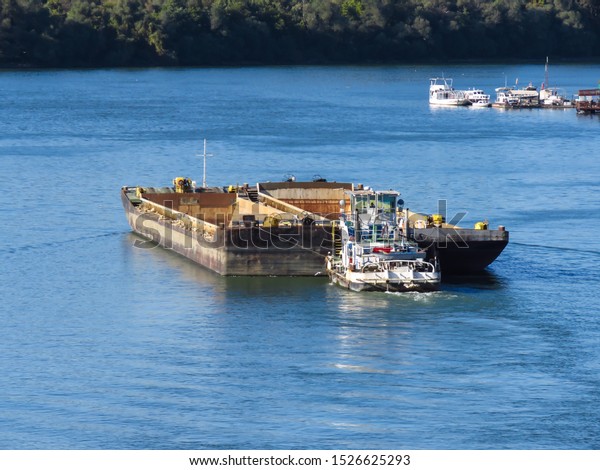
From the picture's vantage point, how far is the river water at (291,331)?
4097 cm

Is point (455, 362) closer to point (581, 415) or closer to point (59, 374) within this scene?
point (581, 415)

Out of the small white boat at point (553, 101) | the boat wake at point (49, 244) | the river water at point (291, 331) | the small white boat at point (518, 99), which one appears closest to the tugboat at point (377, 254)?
the river water at point (291, 331)

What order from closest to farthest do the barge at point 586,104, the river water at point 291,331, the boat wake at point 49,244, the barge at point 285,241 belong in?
1. the river water at point 291,331
2. the barge at point 285,241
3. the boat wake at point 49,244
4. the barge at point 586,104

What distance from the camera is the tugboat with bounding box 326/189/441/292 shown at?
55281 mm

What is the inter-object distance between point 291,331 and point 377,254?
6.16 m

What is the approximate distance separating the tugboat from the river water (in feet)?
2.29

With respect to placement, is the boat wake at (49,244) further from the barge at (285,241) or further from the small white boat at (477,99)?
the small white boat at (477,99)

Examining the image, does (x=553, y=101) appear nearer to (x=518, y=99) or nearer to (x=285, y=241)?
(x=518, y=99)

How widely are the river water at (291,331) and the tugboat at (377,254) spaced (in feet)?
2.29

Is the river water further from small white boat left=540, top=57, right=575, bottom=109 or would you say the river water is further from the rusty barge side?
small white boat left=540, top=57, right=575, bottom=109

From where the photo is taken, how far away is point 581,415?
137ft

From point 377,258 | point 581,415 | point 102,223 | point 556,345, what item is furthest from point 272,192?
point 581,415

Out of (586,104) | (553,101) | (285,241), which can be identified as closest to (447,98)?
(553,101)

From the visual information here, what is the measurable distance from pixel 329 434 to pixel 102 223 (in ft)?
119
